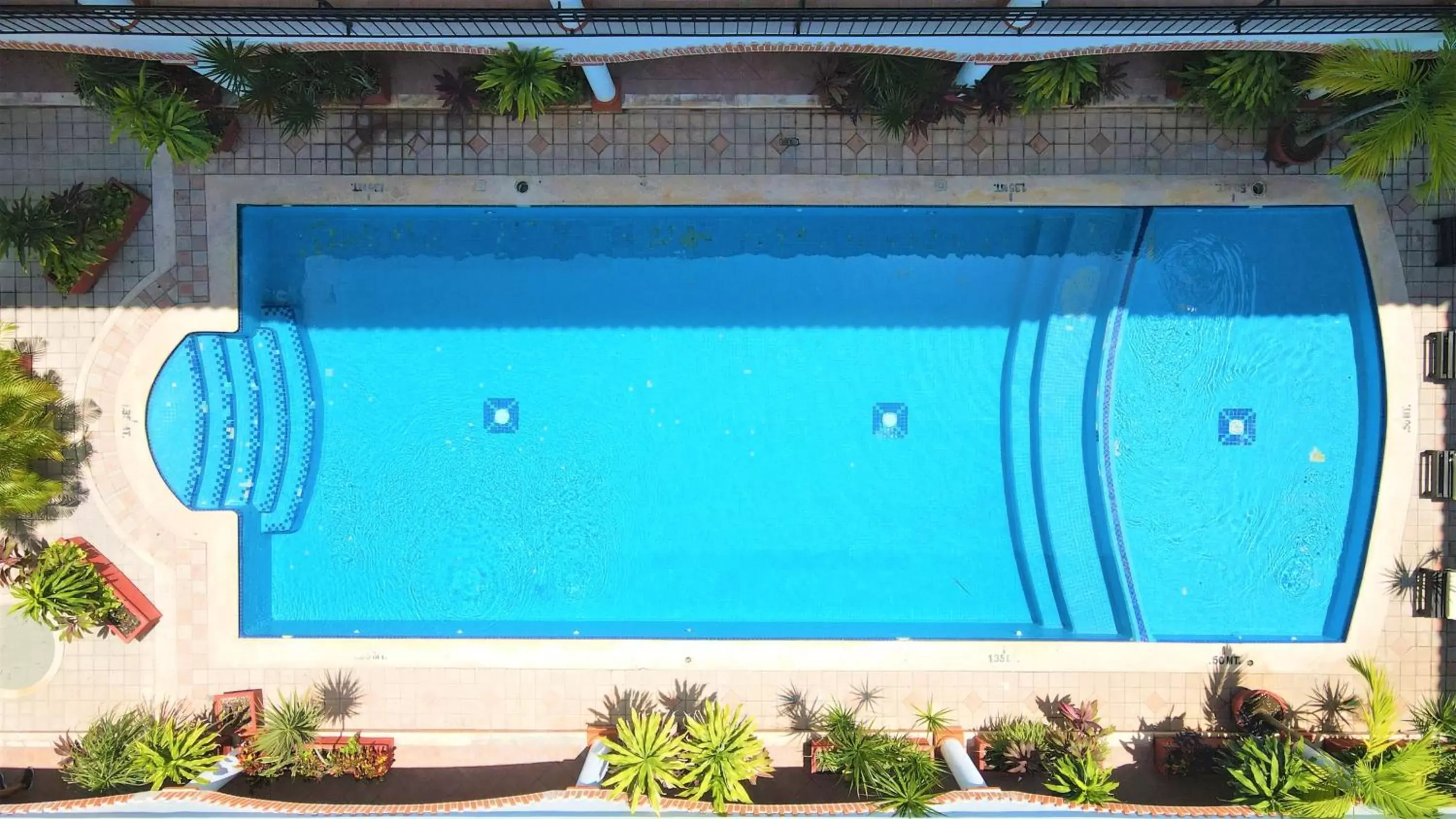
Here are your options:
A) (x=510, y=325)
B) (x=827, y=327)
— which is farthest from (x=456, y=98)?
(x=827, y=327)

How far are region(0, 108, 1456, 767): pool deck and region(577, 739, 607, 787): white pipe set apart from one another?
419mm

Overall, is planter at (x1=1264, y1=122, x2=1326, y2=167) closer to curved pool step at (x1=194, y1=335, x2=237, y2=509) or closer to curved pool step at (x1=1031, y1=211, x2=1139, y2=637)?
curved pool step at (x1=1031, y1=211, x2=1139, y2=637)

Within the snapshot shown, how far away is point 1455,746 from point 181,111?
13.0m

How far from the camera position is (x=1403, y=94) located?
593 centimetres

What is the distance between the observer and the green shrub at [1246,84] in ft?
21.7

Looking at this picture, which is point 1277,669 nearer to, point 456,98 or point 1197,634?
point 1197,634

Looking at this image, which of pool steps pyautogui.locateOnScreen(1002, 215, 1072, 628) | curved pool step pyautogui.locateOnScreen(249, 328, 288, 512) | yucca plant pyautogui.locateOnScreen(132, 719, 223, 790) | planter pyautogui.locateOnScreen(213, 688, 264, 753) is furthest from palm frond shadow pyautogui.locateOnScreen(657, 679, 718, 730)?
curved pool step pyautogui.locateOnScreen(249, 328, 288, 512)

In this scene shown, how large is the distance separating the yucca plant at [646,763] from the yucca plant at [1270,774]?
5.19 m

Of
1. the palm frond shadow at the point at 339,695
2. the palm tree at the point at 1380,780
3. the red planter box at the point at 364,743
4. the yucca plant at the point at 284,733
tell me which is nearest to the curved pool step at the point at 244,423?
the palm frond shadow at the point at 339,695

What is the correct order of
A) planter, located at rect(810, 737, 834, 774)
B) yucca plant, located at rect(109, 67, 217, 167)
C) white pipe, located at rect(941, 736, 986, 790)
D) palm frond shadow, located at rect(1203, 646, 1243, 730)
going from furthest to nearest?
palm frond shadow, located at rect(1203, 646, 1243, 730) < planter, located at rect(810, 737, 834, 774) < white pipe, located at rect(941, 736, 986, 790) < yucca plant, located at rect(109, 67, 217, 167)

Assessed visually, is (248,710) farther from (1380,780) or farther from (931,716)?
(1380,780)

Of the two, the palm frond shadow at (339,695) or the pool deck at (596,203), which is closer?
the pool deck at (596,203)

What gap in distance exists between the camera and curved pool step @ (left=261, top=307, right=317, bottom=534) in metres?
8.08

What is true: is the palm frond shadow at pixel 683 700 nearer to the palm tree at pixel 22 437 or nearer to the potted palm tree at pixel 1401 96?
the palm tree at pixel 22 437
